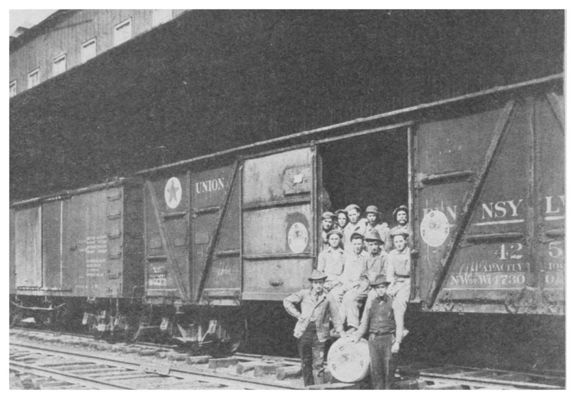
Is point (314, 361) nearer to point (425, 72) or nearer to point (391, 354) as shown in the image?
point (391, 354)

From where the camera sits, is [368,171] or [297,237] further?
[368,171]

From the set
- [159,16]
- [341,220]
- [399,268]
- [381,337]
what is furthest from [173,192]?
[159,16]

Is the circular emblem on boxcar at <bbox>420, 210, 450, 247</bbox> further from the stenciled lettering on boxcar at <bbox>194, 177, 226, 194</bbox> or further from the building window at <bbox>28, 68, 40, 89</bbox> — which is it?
the building window at <bbox>28, 68, 40, 89</bbox>

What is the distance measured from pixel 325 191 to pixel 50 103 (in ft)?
26.8

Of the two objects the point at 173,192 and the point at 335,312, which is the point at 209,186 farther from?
the point at 335,312

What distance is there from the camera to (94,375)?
32.8ft

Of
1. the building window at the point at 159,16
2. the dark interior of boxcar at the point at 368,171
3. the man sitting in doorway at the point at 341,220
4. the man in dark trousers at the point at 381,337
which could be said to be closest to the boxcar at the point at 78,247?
the dark interior of boxcar at the point at 368,171

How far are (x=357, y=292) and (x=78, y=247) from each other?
8.50m

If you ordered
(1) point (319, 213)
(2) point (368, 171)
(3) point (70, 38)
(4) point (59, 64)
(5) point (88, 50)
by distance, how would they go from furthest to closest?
(4) point (59, 64)
(3) point (70, 38)
(5) point (88, 50)
(2) point (368, 171)
(1) point (319, 213)

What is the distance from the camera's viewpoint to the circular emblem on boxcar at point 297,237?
9.66 m

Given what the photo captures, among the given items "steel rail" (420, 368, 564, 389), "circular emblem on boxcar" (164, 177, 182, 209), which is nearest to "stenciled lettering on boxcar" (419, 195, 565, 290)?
"steel rail" (420, 368, 564, 389)

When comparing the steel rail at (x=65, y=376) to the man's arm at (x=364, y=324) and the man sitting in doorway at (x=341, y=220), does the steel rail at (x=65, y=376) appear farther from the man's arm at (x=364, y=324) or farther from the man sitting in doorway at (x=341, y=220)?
the man sitting in doorway at (x=341, y=220)

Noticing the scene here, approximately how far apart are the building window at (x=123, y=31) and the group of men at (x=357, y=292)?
15.2m

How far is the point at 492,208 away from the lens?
294 inches
